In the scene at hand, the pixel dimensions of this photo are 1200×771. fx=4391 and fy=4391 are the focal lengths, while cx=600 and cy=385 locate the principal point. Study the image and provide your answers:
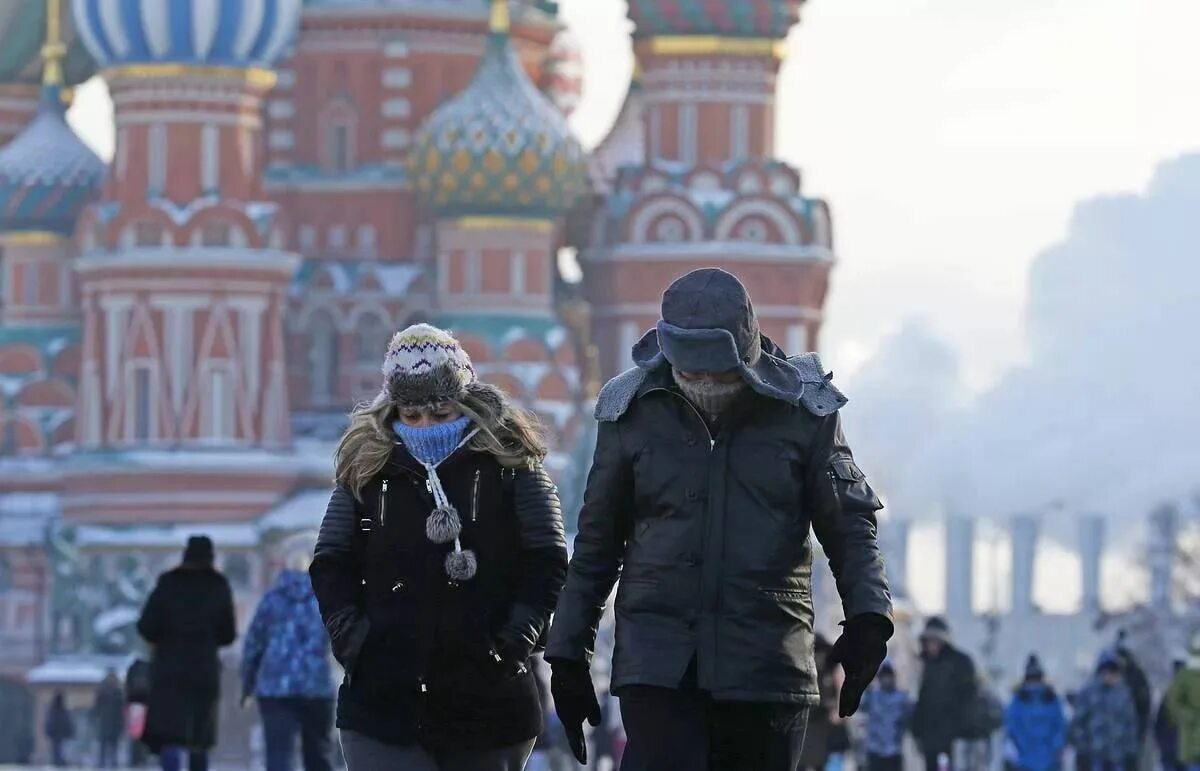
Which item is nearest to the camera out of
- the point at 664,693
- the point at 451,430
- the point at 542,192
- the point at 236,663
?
the point at 664,693

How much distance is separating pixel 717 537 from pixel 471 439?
69 cm

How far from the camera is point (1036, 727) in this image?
60.8 ft

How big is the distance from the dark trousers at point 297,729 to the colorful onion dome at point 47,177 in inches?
1283

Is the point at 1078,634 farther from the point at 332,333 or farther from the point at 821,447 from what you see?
the point at 821,447

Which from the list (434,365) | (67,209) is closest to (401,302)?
(67,209)

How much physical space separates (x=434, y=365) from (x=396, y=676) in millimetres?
605

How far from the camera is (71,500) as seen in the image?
44.2 meters

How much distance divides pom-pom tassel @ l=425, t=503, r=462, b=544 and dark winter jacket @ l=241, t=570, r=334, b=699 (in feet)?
16.3

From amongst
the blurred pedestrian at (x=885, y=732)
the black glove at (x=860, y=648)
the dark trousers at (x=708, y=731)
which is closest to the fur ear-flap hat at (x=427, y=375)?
the dark trousers at (x=708, y=731)

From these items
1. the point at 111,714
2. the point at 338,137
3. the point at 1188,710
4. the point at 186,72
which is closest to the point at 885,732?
the point at 1188,710

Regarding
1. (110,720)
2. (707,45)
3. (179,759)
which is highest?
(707,45)

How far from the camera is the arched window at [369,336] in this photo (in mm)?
46188

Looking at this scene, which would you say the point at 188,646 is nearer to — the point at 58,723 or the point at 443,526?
the point at 443,526

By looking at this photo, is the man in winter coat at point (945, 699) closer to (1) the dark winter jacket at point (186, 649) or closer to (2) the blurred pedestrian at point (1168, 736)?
(2) the blurred pedestrian at point (1168, 736)
